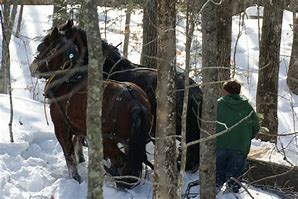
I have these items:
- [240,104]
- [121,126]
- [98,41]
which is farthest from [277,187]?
[98,41]

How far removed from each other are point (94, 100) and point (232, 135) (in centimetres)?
314

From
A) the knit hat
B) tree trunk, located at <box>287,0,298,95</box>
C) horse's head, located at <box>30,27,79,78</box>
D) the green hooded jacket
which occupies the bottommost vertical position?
tree trunk, located at <box>287,0,298,95</box>

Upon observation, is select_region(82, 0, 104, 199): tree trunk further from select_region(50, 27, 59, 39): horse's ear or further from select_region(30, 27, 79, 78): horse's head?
select_region(50, 27, 59, 39): horse's ear

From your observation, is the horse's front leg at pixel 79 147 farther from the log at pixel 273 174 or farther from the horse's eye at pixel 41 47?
the log at pixel 273 174

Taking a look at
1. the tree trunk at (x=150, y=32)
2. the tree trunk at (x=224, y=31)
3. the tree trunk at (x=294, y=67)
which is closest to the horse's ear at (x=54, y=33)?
the tree trunk at (x=224, y=31)

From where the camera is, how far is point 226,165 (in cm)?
692

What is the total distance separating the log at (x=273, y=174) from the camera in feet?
24.2

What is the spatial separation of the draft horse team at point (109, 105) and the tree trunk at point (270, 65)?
10.3 feet

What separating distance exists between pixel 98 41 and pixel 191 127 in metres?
3.55

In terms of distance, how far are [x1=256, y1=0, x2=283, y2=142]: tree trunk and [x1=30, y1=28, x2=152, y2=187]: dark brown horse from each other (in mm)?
3900

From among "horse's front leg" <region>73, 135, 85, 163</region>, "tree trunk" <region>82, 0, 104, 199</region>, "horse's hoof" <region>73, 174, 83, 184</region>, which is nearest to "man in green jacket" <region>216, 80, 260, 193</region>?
"horse's hoof" <region>73, 174, 83, 184</region>

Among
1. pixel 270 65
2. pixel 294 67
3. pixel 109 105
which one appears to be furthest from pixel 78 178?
pixel 294 67

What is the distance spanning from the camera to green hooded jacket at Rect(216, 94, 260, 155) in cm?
677

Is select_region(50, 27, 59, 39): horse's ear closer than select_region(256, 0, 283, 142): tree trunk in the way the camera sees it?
Yes
